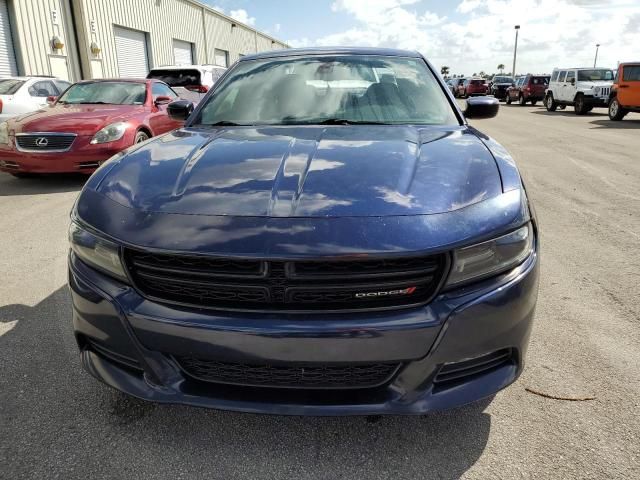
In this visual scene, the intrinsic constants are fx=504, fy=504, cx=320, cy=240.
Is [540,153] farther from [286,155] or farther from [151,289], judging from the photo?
[151,289]

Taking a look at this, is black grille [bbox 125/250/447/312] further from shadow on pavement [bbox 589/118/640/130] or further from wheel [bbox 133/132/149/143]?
shadow on pavement [bbox 589/118/640/130]

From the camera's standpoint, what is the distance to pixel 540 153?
31.5ft

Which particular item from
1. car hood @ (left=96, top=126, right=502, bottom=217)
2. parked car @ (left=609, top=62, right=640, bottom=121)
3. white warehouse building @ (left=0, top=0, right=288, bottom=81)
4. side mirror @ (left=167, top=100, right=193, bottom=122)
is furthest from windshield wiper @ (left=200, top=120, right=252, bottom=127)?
parked car @ (left=609, top=62, right=640, bottom=121)

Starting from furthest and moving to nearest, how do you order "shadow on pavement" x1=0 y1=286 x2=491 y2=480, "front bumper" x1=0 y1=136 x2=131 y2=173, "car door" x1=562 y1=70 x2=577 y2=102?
"car door" x1=562 y1=70 x2=577 y2=102, "front bumper" x1=0 y1=136 x2=131 y2=173, "shadow on pavement" x1=0 y1=286 x2=491 y2=480

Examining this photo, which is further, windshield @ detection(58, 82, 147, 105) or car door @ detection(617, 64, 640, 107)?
car door @ detection(617, 64, 640, 107)

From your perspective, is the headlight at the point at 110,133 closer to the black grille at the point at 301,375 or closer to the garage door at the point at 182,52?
the black grille at the point at 301,375

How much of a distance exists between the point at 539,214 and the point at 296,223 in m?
4.40

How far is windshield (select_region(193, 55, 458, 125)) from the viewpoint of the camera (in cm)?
282

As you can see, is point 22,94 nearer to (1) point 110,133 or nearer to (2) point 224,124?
(1) point 110,133

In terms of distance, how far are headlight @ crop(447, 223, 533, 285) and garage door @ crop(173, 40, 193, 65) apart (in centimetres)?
2619

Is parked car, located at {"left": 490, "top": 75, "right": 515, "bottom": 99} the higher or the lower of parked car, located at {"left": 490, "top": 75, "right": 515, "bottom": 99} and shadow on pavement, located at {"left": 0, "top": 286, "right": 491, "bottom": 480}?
the higher

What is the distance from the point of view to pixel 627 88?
52.3 feet

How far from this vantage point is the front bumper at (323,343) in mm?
1563

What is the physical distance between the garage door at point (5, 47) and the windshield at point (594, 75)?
792 inches
